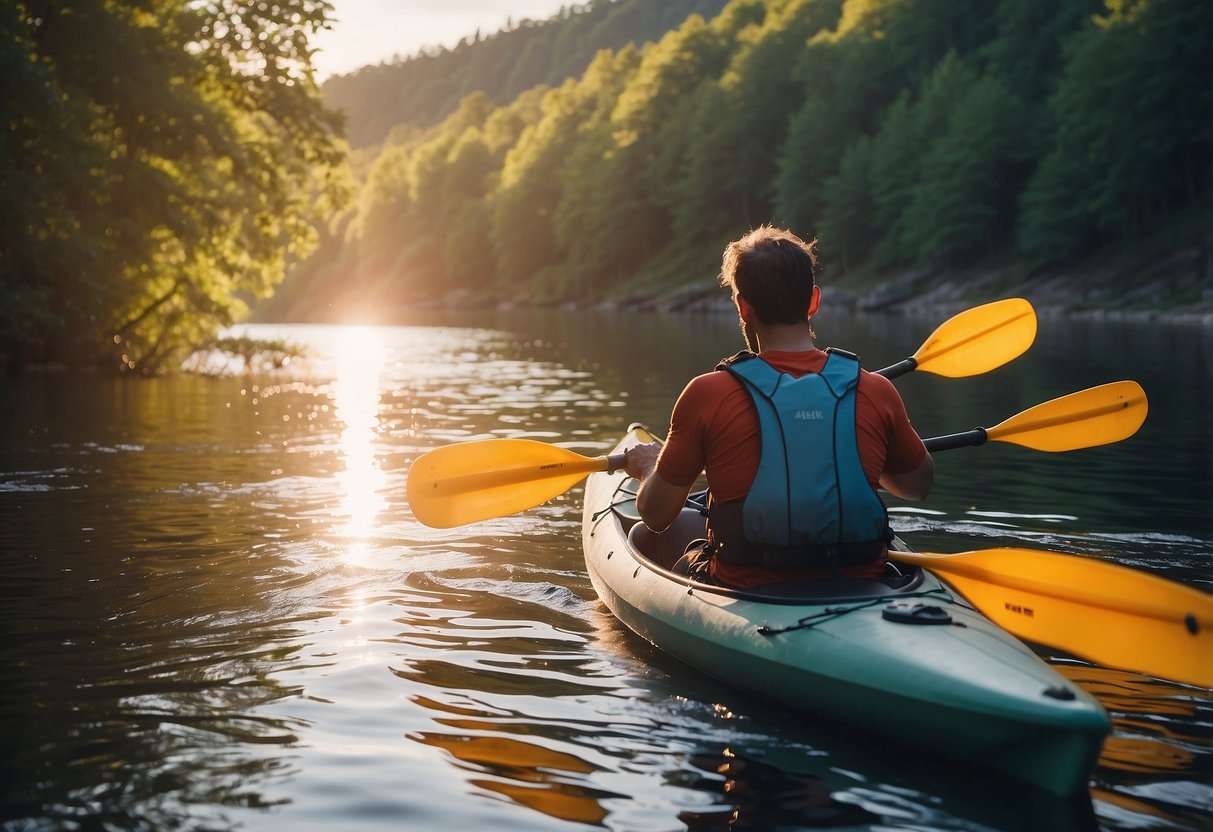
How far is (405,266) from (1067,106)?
58.5m

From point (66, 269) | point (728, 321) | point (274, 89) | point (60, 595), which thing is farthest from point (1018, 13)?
point (60, 595)

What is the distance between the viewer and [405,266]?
8831 centimetres

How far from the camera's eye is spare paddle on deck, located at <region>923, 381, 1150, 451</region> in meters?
5.96

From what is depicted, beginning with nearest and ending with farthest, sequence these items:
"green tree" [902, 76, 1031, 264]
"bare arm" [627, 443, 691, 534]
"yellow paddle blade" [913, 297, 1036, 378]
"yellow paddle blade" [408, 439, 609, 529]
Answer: "bare arm" [627, 443, 691, 534] → "yellow paddle blade" [408, 439, 609, 529] → "yellow paddle blade" [913, 297, 1036, 378] → "green tree" [902, 76, 1031, 264]

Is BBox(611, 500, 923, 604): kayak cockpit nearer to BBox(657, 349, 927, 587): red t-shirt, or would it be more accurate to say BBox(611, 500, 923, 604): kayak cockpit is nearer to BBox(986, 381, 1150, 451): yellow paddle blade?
BBox(657, 349, 927, 587): red t-shirt

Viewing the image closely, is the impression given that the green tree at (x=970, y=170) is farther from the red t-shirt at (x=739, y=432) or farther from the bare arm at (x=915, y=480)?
the red t-shirt at (x=739, y=432)

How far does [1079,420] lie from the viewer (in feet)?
19.8

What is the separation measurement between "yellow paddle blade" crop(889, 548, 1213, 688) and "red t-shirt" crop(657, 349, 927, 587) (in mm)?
439

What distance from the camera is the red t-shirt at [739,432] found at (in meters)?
4.41

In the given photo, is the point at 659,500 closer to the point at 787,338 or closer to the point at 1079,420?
the point at 787,338

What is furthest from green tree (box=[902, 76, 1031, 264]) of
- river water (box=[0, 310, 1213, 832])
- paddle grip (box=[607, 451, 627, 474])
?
paddle grip (box=[607, 451, 627, 474])

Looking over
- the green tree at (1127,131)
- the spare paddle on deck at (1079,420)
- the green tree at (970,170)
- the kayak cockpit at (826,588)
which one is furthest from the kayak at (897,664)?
the green tree at (970,170)

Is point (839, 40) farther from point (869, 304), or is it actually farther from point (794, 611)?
point (794, 611)

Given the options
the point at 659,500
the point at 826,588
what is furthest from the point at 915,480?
the point at 659,500
